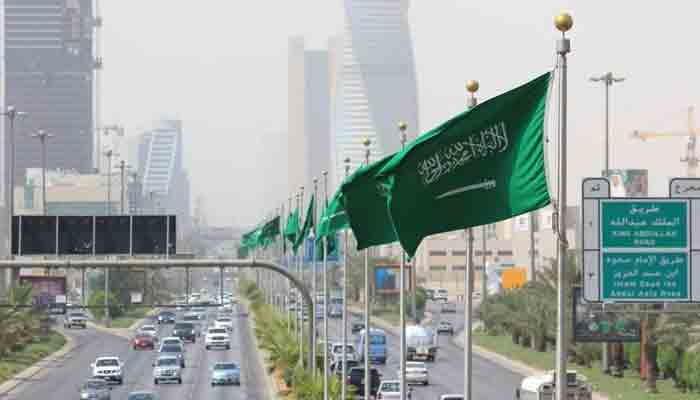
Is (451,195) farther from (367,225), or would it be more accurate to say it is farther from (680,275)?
(680,275)

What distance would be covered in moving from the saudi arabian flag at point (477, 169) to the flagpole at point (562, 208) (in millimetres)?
276

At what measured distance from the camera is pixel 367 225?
31.1 m

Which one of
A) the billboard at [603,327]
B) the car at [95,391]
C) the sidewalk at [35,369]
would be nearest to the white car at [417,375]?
the billboard at [603,327]

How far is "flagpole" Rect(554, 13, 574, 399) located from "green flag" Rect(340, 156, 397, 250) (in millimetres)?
4936

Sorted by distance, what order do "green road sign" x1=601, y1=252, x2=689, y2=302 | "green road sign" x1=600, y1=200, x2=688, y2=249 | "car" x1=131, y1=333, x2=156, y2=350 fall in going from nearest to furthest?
1. "green road sign" x1=601, y1=252, x2=689, y2=302
2. "green road sign" x1=600, y1=200, x2=688, y2=249
3. "car" x1=131, y1=333, x2=156, y2=350

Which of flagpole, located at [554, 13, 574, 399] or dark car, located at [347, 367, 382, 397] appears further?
dark car, located at [347, 367, 382, 397]

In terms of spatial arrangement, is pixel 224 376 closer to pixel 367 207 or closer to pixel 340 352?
pixel 340 352

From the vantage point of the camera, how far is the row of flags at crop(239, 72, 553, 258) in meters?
22.7

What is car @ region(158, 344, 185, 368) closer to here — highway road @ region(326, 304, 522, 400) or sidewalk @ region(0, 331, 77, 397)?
sidewalk @ region(0, 331, 77, 397)

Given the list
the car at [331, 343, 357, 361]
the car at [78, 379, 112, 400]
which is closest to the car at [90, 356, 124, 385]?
the car at [331, 343, 357, 361]

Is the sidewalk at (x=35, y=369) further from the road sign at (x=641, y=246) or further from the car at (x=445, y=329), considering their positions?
the road sign at (x=641, y=246)

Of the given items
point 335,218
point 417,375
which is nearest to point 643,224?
point 335,218

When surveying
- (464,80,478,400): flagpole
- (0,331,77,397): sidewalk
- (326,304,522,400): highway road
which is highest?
(464,80,478,400): flagpole

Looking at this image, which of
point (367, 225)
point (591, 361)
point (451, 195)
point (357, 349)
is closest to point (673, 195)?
point (367, 225)
